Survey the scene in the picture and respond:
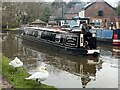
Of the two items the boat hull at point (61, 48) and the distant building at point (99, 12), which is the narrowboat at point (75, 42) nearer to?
the boat hull at point (61, 48)

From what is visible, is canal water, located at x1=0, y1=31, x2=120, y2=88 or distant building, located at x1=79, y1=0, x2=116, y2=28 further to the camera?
distant building, located at x1=79, y1=0, x2=116, y2=28

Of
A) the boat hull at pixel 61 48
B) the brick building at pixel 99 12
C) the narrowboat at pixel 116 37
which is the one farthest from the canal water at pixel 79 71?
the brick building at pixel 99 12

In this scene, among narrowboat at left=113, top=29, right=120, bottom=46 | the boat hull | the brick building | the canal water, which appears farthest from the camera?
the brick building

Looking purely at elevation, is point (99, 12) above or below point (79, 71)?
above

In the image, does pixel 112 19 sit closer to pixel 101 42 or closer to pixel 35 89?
pixel 101 42

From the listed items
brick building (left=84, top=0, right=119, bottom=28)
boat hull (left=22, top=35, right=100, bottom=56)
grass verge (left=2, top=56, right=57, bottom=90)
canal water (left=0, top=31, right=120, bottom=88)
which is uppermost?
brick building (left=84, top=0, right=119, bottom=28)

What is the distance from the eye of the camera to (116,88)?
1193 cm

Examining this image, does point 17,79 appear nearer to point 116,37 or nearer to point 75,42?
point 75,42

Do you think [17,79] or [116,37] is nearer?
[17,79]

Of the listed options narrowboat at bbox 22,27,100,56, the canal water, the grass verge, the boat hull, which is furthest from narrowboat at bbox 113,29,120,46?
the grass verge

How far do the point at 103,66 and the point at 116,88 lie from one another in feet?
18.2

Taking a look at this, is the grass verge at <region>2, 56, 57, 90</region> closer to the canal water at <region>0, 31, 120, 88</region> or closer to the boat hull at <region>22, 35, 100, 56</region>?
the canal water at <region>0, 31, 120, 88</region>

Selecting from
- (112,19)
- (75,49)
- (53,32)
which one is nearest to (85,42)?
(75,49)

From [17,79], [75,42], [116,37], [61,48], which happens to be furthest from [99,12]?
[17,79]
